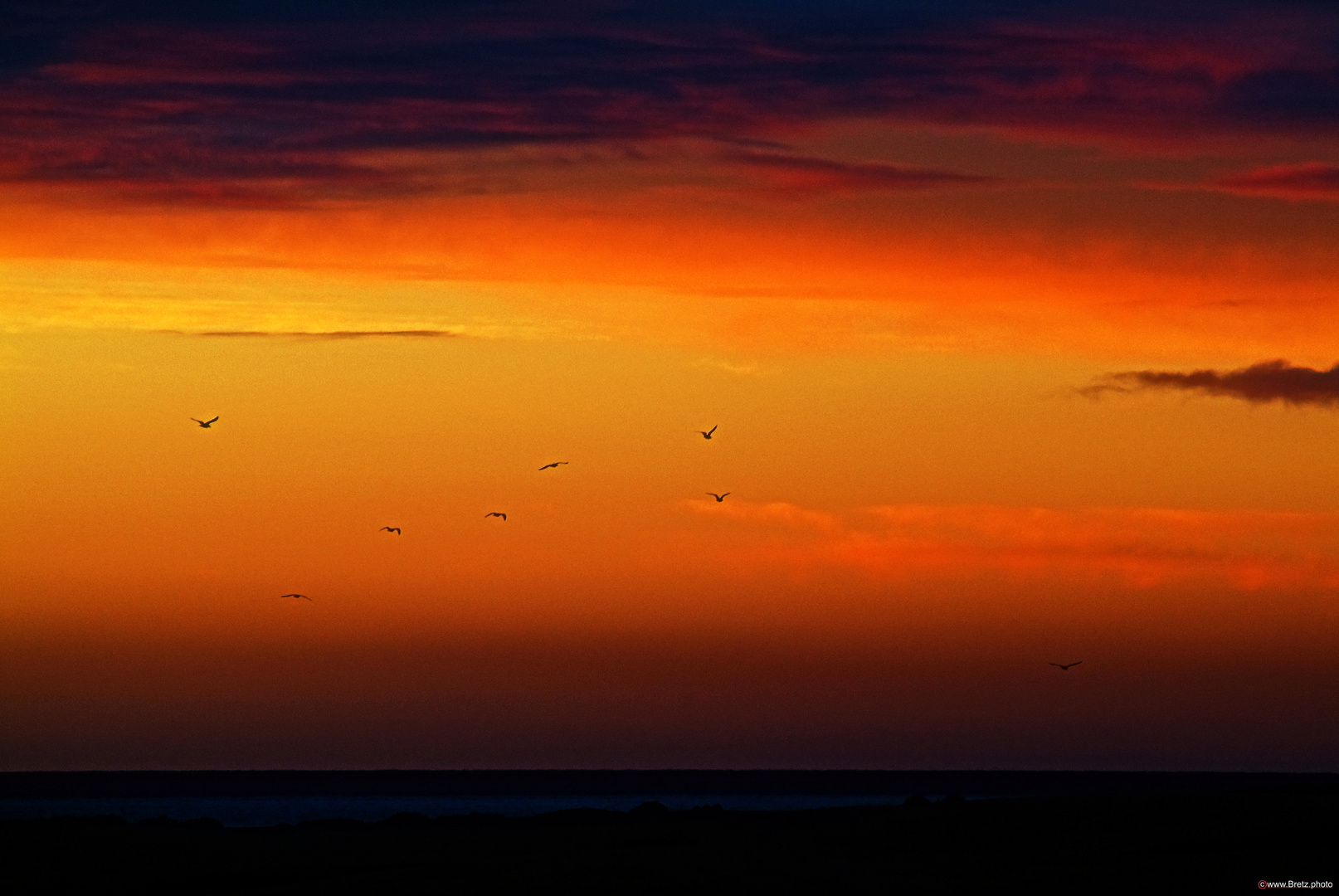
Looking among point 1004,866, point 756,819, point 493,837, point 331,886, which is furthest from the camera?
point 756,819

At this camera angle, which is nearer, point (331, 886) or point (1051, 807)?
point (331, 886)

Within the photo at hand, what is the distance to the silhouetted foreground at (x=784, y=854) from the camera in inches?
2494

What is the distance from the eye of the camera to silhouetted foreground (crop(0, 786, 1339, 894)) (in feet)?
208

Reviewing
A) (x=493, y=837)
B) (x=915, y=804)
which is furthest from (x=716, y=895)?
(x=915, y=804)

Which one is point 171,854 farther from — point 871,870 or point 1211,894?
point 1211,894

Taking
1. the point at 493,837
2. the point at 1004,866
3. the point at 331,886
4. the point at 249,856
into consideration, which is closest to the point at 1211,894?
the point at 1004,866

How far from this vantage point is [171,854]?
258 feet

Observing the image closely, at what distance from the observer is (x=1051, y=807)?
3344 inches

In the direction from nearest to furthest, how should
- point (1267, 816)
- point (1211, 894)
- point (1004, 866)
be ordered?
1. point (1211, 894)
2. point (1004, 866)
3. point (1267, 816)

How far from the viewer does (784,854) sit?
236ft

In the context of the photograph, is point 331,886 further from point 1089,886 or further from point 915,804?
point 915,804

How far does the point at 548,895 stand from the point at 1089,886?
60.0ft

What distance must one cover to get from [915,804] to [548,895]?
3973 cm

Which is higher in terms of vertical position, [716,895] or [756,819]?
[756,819]
